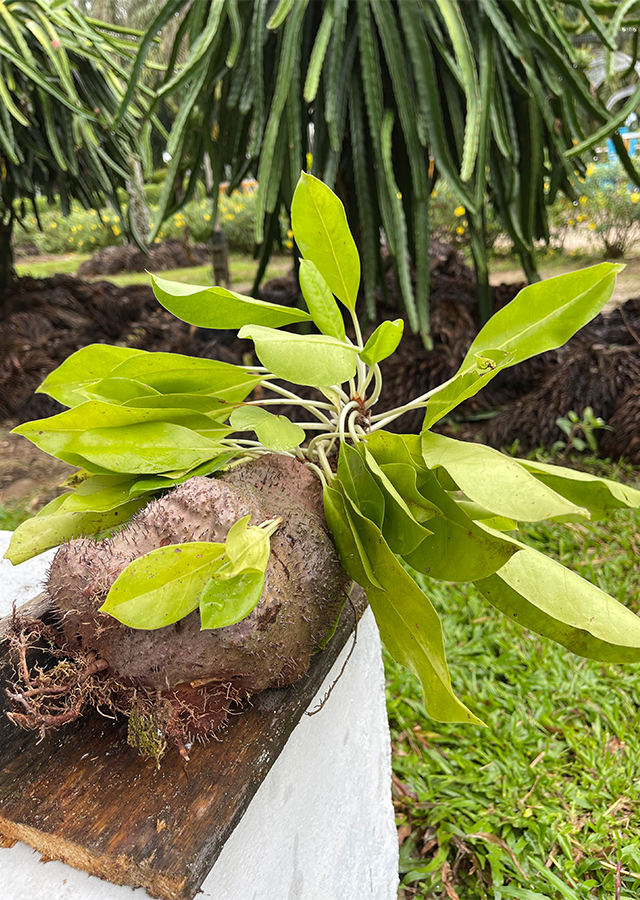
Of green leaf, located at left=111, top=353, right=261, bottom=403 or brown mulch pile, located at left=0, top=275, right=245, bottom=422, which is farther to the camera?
brown mulch pile, located at left=0, top=275, right=245, bottom=422

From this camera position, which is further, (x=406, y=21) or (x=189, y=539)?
(x=406, y=21)

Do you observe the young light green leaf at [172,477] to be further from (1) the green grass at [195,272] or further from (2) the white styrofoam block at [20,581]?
(1) the green grass at [195,272]

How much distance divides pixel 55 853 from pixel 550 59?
2.10 metres

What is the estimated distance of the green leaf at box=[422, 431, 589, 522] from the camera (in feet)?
1.24

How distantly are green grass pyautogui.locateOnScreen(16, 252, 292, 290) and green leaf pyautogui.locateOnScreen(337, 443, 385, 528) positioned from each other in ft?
14.7

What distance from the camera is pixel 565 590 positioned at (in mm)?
487

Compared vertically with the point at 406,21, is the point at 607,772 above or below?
below

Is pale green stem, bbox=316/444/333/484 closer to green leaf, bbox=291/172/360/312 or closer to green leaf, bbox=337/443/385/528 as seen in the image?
green leaf, bbox=337/443/385/528

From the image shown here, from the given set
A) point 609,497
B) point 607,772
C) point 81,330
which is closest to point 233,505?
point 609,497

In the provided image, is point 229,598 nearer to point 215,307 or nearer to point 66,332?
point 215,307

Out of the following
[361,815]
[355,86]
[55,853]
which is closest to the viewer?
[55,853]

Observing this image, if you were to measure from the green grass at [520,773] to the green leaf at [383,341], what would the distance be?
0.86 metres

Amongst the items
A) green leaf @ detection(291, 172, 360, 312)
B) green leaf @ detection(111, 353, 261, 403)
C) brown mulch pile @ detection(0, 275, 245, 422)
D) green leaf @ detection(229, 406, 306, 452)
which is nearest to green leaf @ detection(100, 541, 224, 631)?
green leaf @ detection(229, 406, 306, 452)

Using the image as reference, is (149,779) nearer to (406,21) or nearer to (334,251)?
(334,251)
